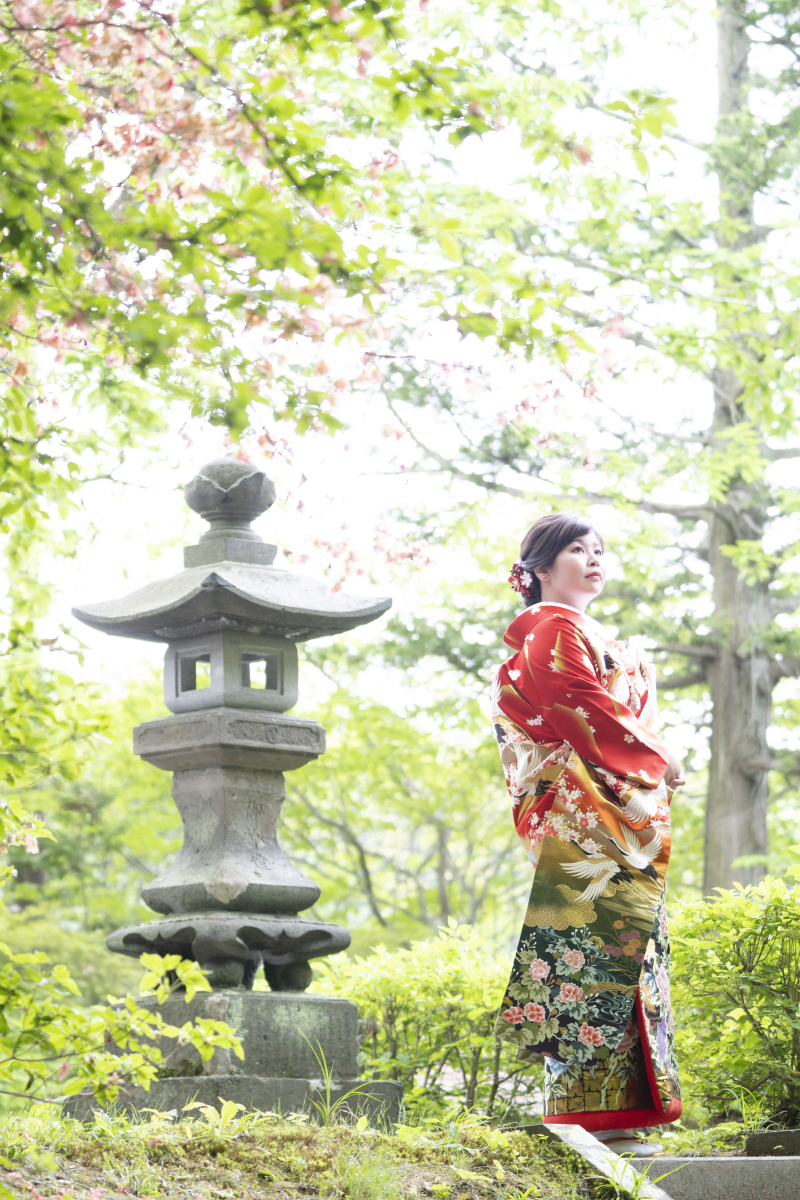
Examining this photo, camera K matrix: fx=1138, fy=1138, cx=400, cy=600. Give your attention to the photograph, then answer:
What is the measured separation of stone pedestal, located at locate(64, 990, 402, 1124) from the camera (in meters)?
3.48

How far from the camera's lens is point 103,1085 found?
6.57ft

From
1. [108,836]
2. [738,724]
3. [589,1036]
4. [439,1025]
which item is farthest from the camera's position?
[108,836]

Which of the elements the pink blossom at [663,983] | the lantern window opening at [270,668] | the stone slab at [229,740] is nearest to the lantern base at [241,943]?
the stone slab at [229,740]

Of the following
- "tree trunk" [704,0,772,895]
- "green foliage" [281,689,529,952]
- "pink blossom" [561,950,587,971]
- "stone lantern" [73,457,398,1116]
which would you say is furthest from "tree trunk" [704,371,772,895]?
"pink blossom" [561,950,587,971]

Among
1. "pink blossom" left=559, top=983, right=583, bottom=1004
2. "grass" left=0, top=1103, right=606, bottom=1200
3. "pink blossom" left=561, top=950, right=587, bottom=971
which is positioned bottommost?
"grass" left=0, top=1103, right=606, bottom=1200

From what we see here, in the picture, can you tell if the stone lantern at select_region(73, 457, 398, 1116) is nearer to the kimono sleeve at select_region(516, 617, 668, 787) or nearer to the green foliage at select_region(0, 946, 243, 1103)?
the kimono sleeve at select_region(516, 617, 668, 787)

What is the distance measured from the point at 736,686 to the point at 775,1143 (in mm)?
7423

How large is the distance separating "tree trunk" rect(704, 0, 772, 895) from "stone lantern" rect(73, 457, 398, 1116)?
6.65 m

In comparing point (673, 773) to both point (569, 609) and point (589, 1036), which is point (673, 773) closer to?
point (569, 609)

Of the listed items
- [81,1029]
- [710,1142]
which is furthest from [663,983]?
[81,1029]

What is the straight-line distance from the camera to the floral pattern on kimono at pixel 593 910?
3189mm

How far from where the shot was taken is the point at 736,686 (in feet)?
34.5

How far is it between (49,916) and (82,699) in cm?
1035

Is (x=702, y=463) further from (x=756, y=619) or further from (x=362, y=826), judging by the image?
(x=362, y=826)
